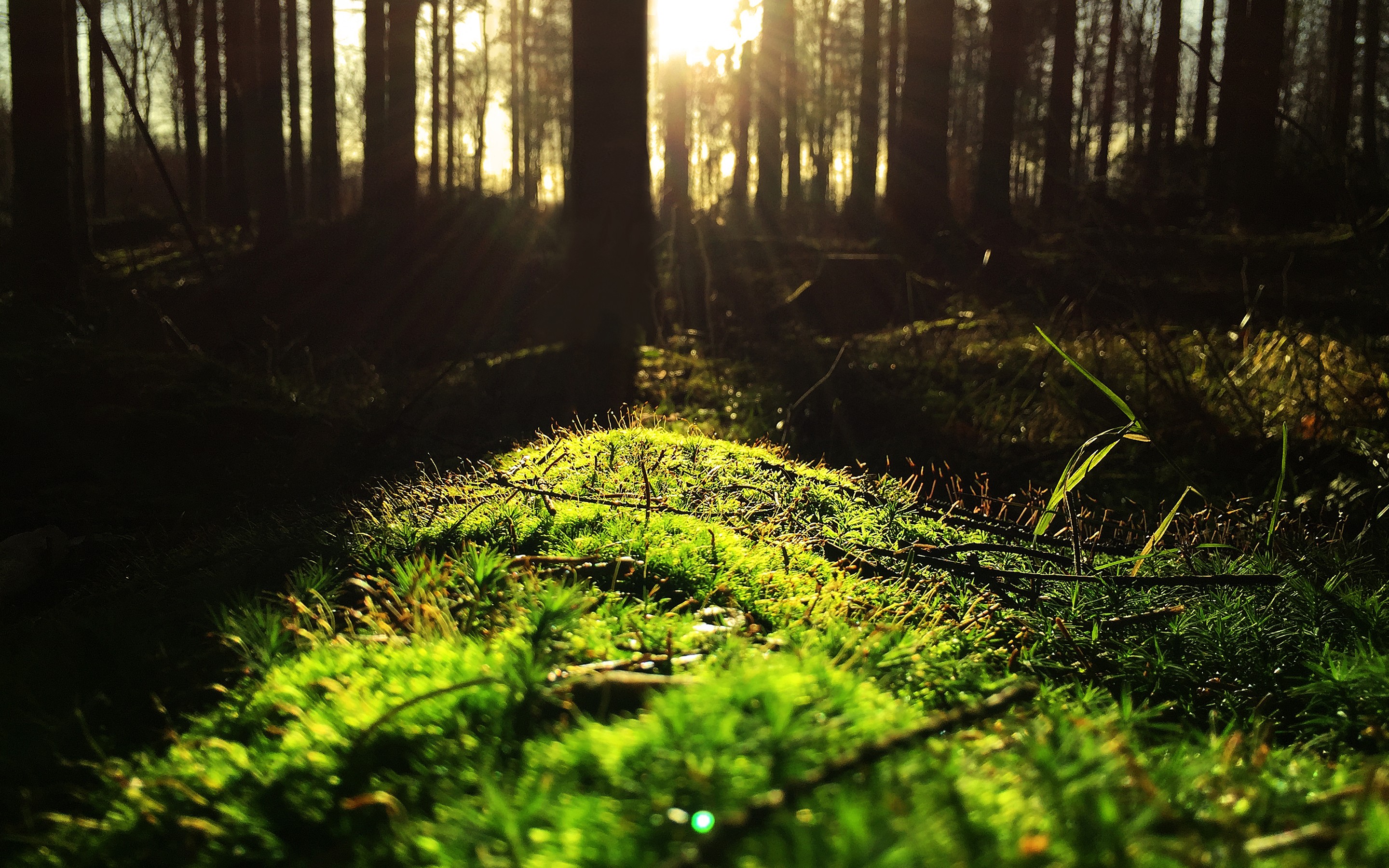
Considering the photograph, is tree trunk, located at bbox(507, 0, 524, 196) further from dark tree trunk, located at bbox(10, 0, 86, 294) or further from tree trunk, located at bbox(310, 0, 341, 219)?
dark tree trunk, located at bbox(10, 0, 86, 294)

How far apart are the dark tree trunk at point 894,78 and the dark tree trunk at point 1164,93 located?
543cm

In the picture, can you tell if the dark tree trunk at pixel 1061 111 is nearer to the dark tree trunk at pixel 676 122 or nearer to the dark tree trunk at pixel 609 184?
the dark tree trunk at pixel 609 184

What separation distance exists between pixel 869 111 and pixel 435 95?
17008 mm

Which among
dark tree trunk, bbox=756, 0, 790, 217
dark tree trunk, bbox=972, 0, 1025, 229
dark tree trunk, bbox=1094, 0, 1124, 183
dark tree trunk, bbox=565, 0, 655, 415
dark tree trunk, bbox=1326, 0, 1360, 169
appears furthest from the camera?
dark tree trunk, bbox=1094, 0, 1124, 183

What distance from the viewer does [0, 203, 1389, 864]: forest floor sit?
1.22 m

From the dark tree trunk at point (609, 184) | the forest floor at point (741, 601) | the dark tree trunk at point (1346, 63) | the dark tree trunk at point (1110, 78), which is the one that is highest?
the dark tree trunk at point (1110, 78)

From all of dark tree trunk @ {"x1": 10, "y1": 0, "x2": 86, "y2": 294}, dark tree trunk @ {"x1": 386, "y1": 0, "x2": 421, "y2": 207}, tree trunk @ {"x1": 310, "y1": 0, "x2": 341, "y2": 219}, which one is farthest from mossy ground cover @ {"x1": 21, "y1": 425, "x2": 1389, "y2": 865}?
tree trunk @ {"x1": 310, "y1": 0, "x2": 341, "y2": 219}

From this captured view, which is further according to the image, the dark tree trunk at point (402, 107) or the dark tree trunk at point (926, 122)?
the dark tree trunk at point (402, 107)

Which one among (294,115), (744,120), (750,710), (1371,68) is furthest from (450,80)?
(750,710)

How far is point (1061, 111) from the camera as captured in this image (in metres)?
15.5

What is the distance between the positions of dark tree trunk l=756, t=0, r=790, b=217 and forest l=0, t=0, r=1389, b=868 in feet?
34.6

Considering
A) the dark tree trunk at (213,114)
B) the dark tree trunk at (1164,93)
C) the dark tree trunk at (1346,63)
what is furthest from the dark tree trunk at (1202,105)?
the dark tree trunk at (213,114)

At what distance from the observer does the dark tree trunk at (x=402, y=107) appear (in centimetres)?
1422

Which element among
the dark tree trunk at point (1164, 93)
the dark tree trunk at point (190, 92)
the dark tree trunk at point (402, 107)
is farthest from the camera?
the dark tree trunk at point (190, 92)
